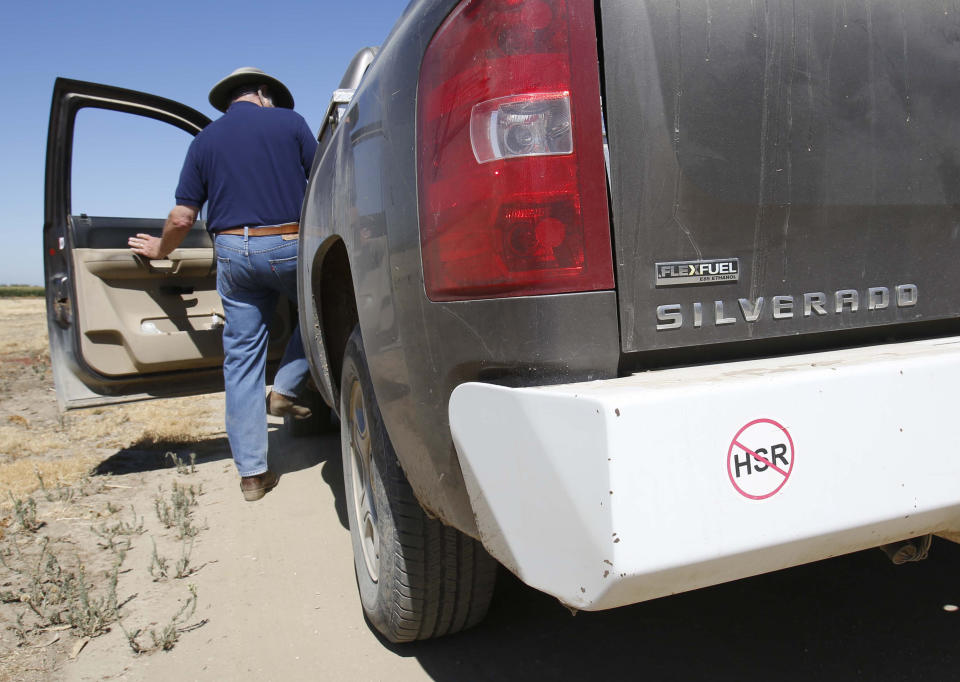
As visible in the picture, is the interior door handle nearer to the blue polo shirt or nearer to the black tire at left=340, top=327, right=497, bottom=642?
the blue polo shirt

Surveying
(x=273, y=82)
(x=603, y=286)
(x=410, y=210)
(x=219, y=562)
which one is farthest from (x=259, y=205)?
(x=603, y=286)

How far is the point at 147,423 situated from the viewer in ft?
17.5

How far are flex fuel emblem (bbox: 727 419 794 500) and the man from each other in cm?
268

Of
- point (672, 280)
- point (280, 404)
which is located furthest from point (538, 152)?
point (280, 404)

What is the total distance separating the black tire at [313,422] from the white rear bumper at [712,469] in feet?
11.6

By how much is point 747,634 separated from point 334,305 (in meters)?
1.68

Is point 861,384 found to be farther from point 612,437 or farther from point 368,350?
point 368,350

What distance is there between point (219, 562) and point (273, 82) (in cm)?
233

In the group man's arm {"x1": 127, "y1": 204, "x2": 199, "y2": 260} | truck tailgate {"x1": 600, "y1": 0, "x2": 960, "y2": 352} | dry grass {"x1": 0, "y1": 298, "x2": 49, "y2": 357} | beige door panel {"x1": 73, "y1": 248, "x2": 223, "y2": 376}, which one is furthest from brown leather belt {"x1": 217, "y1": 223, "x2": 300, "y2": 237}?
dry grass {"x1": 0, "y1": 298, "x2": 49, "y2": 357}

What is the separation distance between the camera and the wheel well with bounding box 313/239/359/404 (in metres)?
2.54

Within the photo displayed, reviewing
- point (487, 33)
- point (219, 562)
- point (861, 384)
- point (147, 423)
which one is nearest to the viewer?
point (861, 384)

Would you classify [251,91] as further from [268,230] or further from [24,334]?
[24,334]

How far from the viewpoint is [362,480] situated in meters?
2.29

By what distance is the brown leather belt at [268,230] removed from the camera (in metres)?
3.36
